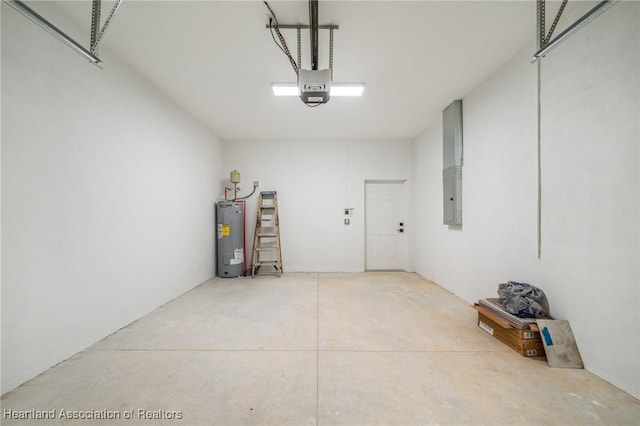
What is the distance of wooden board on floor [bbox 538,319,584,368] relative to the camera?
1.85 metres

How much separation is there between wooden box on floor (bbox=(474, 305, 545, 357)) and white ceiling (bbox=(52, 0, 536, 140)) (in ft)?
8.46

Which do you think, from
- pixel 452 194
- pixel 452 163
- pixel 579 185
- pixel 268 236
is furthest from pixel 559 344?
pixel 268 236

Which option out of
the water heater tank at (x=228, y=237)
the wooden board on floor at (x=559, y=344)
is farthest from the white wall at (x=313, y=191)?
the wooden board on floor at (x=559, y=344)

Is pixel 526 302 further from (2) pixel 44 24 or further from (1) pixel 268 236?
(1) pixel 268 236

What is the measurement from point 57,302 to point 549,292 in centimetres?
401

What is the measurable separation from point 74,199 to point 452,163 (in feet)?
14.1

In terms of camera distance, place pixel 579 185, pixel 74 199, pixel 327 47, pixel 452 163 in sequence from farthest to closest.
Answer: pixel 452 163 < pixel 327 47 < pixel 74 199 < pixel 579 185

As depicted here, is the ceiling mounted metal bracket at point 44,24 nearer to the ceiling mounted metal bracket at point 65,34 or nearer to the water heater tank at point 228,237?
the ceiling mounted metal bracket at point 65,34

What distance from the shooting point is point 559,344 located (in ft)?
6.21

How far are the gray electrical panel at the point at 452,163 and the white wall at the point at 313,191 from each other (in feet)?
5.30

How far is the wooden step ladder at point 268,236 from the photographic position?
4941 mm

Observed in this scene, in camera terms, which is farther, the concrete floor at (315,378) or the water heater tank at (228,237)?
the water heater tank at (228,237)

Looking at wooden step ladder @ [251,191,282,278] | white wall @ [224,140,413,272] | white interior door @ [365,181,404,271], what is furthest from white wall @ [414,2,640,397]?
wooden step ladder @ [251,191,282,278]

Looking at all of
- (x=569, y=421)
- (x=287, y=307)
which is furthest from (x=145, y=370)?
(x=569, y=421)
